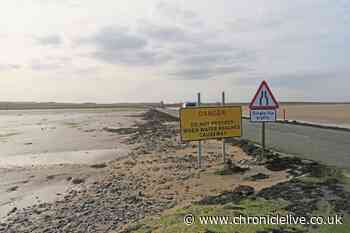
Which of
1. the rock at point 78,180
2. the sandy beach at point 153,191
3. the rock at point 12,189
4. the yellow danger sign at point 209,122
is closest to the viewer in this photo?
the sandy beach at point 153,191

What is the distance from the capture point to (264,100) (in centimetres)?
1178

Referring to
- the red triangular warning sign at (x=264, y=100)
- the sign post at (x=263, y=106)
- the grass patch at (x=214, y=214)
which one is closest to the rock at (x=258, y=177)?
the sign post at (x=263, y=106)

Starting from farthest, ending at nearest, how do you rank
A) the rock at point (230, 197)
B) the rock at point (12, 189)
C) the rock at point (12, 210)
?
1. the rock at point (12, 189)
2. the rock at point (12, 210)
3. the rock at point (230, 197)

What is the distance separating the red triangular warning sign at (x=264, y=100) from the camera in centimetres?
1170

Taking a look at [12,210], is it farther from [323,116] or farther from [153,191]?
[323,116]

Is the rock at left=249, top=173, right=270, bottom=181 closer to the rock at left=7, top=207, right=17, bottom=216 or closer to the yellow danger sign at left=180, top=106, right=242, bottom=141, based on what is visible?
the yellow danger sign at left=180, top=106, right=242, bottom=141

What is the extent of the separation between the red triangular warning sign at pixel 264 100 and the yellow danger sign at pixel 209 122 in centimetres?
77

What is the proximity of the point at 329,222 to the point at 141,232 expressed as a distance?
2.76 metres

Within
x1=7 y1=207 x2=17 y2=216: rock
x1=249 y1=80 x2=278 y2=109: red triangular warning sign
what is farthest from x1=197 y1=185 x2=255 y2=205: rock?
x1=7 y1=207 x2=17 y2=216: rock

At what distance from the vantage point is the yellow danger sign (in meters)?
11.6

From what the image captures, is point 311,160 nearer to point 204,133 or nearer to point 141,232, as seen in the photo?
point 204,133

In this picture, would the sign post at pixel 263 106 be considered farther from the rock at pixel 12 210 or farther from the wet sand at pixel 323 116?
the wet sand at pixel 323 116

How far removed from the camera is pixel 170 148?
19344 mm

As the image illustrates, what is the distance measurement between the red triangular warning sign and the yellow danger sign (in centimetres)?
77
